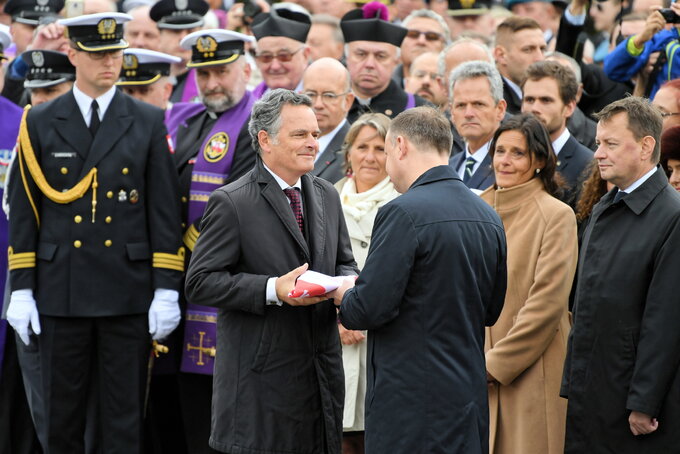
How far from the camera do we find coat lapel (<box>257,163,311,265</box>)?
5.70 metres

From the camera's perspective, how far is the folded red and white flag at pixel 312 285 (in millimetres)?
5344

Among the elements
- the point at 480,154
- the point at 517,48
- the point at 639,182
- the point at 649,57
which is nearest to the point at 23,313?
the point at 480,154

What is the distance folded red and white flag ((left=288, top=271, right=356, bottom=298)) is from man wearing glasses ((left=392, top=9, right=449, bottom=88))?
5.24 metres

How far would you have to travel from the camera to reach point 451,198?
5.20 metres

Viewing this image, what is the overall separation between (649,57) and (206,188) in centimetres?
338

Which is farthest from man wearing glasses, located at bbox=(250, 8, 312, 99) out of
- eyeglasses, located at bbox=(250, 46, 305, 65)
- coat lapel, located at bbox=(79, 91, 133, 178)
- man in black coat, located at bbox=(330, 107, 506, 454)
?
man in black coat, located at bbox=(330, 107, 506, 454)

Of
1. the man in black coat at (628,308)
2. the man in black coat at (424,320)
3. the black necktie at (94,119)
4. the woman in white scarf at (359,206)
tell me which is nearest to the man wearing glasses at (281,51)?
the woman in white scarf at (359,206)

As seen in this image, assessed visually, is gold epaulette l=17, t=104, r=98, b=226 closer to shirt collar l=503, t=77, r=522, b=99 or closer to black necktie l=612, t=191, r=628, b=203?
black necktie l=612, t=191, r=628, b=203

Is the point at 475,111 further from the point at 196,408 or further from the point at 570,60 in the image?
the point at 196,408

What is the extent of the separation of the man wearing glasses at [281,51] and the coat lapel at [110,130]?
175 centimetres

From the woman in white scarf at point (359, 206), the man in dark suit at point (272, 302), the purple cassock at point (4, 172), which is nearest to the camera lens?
the man in dark suit at point (272, 302)

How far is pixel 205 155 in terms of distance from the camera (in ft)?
24.9

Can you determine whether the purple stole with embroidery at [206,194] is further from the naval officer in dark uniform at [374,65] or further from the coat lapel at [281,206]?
the coat lapel at [281,206]

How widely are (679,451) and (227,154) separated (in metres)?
3.62
